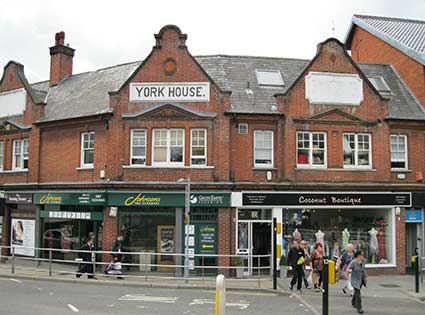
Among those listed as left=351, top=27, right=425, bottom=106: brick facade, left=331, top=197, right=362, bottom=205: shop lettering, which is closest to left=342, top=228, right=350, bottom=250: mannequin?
left=331, top=197, right=362, bottom=205: shop lettering

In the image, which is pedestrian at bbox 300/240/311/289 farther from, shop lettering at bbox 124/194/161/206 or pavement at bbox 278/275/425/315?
shop lettering at bbox 124/194/161/206

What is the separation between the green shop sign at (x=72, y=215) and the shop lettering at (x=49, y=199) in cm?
52

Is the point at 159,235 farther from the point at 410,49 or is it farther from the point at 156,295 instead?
the point at 410,49

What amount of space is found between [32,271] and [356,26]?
21.9 m

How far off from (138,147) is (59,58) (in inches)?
368

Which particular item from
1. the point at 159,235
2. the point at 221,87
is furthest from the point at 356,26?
the point at 159,235

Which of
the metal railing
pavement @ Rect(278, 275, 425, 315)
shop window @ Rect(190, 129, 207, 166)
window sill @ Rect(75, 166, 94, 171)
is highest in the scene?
shop window @ Rect(190, 129, 207, 166)

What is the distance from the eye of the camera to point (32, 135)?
23438 millimetres

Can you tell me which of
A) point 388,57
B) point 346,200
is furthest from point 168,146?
point 388,57

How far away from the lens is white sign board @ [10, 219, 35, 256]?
2283 cm

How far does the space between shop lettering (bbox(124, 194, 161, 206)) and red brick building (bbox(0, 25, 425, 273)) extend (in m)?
0.04

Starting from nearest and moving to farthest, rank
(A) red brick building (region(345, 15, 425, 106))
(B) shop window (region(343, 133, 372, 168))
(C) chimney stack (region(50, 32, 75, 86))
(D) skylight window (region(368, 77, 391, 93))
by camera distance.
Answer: (B) shop window (region(343, 133, 372, 168))
(A) red brick building (region(345, 15, 425, 106))
(D) skylight window (region(368, 77, 391, 93))
(C) chimney stack (region(50, 32, 75, 86))

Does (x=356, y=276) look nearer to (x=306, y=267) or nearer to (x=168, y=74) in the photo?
(x=306, y=267)

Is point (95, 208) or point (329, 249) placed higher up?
point (95, 208)
